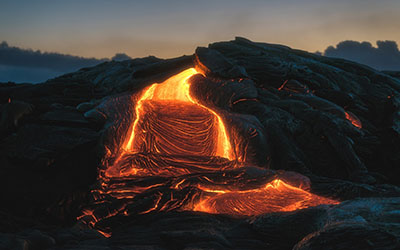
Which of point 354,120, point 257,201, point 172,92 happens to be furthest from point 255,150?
point 354,120

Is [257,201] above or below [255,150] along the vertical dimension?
below

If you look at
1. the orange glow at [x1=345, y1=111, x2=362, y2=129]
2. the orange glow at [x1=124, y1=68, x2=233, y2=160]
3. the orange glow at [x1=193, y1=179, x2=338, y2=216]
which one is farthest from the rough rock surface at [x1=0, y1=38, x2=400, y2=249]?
the orange glow at [x1=193, y1=179, x2=338, y2=216]

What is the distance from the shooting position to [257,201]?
5695 mm

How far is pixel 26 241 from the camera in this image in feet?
12.8

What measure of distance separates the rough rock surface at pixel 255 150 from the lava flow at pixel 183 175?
0.35m

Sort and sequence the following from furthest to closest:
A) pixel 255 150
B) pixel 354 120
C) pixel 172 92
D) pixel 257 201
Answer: pixel 172 92 < pixel 354 120 < pixel 255 150 < pixel 257 201

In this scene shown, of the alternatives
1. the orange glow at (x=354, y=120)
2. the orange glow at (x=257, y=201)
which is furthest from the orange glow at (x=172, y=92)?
the orange glow at (x=354, y=120)

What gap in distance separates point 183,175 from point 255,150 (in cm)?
166

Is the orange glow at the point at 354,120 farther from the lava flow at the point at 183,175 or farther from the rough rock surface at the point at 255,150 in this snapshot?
the lava flow at the point at 183,175

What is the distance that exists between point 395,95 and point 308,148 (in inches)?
148

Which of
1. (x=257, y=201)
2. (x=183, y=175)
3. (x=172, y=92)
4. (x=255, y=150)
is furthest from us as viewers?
(x=172, y=92)

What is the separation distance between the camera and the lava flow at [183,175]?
550 centimetres

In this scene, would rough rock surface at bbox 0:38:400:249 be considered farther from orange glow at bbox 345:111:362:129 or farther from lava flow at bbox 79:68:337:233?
lava flow at bbox 79:68:337:233

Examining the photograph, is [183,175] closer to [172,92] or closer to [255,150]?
[255,150]
